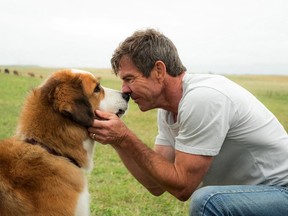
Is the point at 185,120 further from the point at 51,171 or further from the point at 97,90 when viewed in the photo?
the point at 51,171

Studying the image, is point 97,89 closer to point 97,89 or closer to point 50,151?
point 97,89

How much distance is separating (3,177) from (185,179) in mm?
1304

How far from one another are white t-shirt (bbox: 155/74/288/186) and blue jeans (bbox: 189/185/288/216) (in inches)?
9.5

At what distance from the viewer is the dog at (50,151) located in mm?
2969

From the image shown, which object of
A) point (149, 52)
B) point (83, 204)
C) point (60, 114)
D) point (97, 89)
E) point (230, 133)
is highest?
point (149, 52)

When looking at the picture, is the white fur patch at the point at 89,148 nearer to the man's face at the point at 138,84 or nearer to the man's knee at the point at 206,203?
the man's face at the point at 138,84

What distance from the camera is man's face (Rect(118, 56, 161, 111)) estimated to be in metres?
3.62

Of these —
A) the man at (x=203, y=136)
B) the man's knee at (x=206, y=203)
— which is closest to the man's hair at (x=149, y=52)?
the man at (x=203, y=136)

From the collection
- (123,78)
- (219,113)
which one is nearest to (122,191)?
(123,78)

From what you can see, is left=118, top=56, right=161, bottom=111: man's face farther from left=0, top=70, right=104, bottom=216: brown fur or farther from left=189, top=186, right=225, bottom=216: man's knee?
left=189, top=186, right=225, bottom=216: man's knee

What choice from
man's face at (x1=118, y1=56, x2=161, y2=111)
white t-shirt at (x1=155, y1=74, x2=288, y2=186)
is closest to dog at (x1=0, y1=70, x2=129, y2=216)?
man's face at (x1=118, y1=56, x2=161, y2=111)

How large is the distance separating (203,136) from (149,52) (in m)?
0.81

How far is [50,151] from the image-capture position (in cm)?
316

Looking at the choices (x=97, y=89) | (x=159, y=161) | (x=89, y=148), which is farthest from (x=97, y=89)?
(x=159, y=161)
